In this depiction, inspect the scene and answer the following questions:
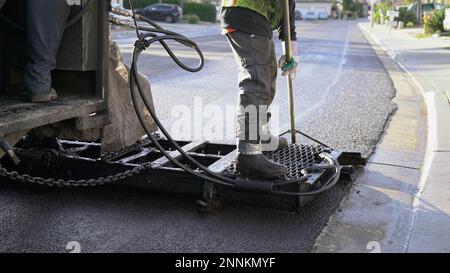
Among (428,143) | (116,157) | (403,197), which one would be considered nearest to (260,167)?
(116,157)

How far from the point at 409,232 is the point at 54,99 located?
235 centimetres

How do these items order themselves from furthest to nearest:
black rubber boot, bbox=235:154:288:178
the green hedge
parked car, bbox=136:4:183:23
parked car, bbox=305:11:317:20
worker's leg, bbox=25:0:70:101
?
parked car, bbox=305:11:317:20, the green hedge, parked car, bbox=136:4:183:23, black rubber boot, bbox=235:154:288:178, worker's leg, bbox=25:0:70:101

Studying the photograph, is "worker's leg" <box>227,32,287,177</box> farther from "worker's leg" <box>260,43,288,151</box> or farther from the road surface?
the road surface

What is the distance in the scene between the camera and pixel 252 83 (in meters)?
Result: 3.85

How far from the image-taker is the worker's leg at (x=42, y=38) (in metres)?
3.35

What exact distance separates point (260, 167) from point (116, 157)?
1.06 metres

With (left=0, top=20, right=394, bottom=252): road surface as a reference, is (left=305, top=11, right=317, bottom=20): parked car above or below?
above

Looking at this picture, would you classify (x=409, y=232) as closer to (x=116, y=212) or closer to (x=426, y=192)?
(x=426, y=192)

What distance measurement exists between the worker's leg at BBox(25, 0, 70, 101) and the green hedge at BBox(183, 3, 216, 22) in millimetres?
53443

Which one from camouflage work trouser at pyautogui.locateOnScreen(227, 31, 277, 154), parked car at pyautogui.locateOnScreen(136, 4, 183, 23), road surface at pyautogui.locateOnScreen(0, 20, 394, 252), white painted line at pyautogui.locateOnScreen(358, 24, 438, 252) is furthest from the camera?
parked car at pyautogui.locateOnScreen(136, 4, 183, 23)

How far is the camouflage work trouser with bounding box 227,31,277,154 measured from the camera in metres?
3.84

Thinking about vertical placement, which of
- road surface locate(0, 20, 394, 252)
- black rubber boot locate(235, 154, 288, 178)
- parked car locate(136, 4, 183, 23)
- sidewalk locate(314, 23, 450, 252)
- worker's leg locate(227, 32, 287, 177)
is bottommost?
sidewalk locate(314, 23, 450, 252)

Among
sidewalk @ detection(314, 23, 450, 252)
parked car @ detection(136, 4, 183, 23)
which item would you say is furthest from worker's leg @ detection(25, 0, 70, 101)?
Result: parked car @ detection(136, 4, 183, 23)

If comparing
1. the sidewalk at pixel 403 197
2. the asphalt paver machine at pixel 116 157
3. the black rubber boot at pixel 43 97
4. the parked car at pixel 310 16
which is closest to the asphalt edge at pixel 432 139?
the sidewalk at pixel 403 197
